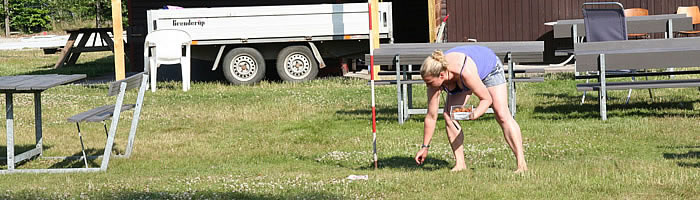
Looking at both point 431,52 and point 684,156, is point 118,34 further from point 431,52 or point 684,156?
point 684,156

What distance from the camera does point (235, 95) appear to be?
15.1 m

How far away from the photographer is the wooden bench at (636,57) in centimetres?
1077

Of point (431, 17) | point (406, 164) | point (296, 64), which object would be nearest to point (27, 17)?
point (296, 64)

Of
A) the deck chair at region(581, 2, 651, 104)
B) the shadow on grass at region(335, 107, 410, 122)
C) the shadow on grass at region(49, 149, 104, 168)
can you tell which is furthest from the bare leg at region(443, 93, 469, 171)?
the deck chair at region(581, 2, 651, 104)

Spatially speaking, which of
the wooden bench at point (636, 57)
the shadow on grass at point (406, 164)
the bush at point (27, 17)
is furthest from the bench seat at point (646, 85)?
the bush at point (27, 17)

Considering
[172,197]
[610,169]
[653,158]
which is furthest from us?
[653,158]

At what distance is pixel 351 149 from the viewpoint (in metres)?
9.40

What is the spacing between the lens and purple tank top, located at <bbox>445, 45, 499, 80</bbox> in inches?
282

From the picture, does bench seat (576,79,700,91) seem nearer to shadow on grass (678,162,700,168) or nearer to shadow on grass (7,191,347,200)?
shadow on grass (678,162,700,168)

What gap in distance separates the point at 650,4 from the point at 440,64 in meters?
14.2

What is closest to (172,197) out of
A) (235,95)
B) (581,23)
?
(235,95)

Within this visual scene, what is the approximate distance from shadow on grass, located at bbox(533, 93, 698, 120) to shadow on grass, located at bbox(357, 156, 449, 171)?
3.31 metres

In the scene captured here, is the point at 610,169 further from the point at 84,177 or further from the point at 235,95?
the point at 235,95

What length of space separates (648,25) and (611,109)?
3738 millimetres
